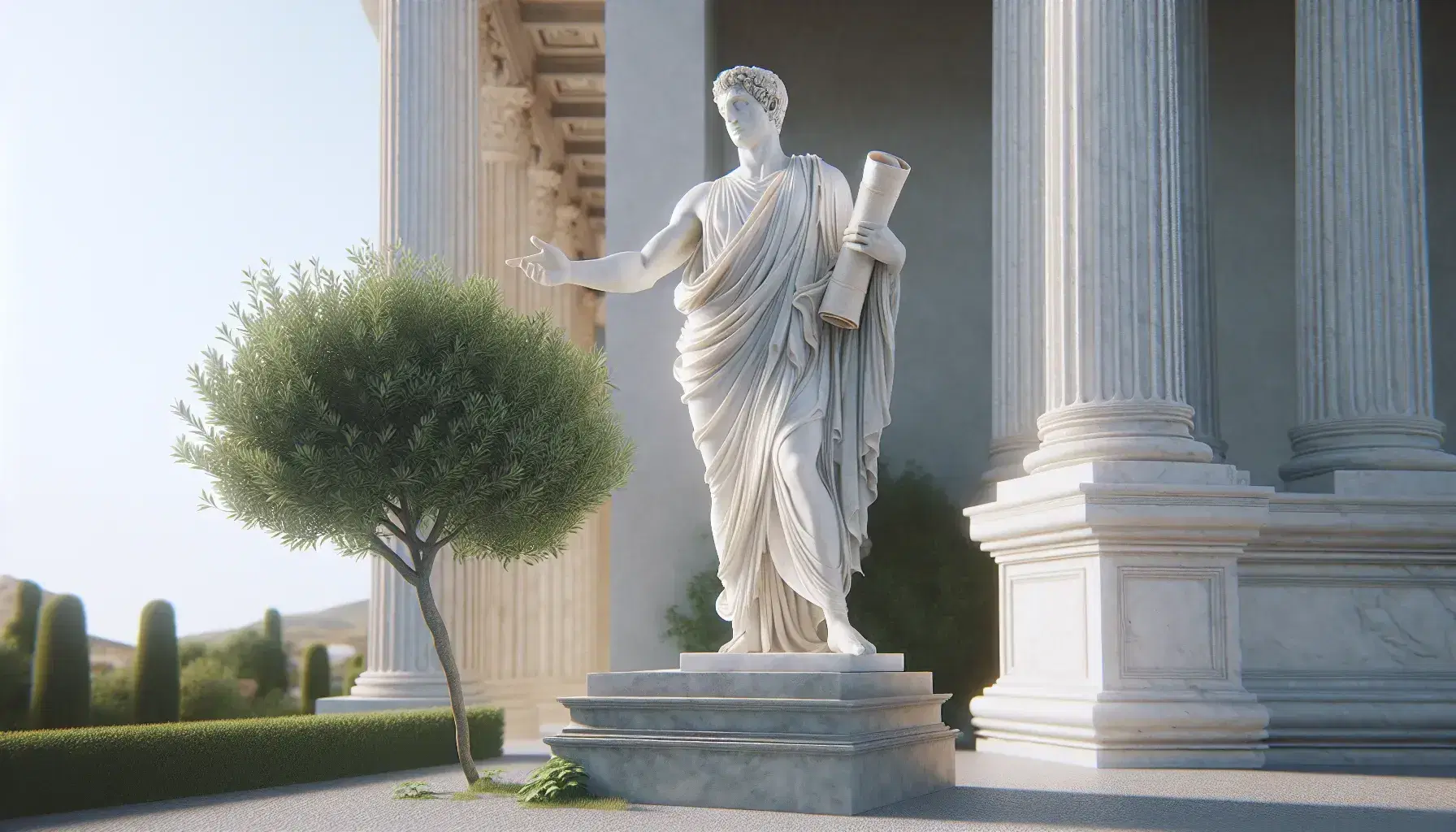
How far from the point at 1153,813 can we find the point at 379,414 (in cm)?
512

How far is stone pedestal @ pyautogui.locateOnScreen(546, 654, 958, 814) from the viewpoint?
7297mm

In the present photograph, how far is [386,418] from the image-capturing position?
879 cm

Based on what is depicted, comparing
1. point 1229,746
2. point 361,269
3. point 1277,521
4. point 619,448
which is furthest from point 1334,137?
point 361,269

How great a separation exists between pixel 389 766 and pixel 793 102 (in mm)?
11181

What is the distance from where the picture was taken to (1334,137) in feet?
43.1

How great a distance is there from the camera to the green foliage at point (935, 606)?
15523 millimetres

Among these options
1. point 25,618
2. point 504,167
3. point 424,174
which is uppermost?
point 504,167

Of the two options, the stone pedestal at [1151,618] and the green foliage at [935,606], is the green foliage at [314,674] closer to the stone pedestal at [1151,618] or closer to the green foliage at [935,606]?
the green foliage at [935,606]

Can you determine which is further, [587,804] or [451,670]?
[451,670]

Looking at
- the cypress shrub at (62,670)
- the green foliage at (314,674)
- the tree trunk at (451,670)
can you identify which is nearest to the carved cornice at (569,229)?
the green foliage at (314,674)

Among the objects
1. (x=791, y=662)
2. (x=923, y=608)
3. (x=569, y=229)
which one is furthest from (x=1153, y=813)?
(x=569, y=229)

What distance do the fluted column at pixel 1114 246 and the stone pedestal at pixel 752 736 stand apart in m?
4.24

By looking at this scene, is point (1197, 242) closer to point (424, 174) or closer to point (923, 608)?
point (923, 608)

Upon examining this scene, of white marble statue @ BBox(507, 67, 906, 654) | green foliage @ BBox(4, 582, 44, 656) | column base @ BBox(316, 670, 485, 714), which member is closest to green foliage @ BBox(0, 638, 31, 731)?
green foliage @ BBox(4, 582, 44, 656)
